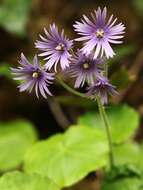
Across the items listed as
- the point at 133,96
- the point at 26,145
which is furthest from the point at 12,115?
the point at 133,96

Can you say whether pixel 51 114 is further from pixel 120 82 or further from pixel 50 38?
pixel 50 38

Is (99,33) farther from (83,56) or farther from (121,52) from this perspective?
(121,52)

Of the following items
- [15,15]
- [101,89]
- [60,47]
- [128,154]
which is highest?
[15,15]

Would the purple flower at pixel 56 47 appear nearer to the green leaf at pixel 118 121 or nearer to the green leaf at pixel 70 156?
the green leaf at pixel 70 156

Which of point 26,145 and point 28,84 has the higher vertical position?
point 28,84

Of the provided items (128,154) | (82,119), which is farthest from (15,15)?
(128,154)

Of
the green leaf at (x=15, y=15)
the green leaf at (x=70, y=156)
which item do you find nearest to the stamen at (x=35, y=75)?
the green leaf at (x=70, y=156)

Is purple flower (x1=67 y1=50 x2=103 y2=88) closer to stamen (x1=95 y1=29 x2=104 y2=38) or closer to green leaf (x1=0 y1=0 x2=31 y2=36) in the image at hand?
stamen (x1=95 y1=29 x2=104 y2=38)

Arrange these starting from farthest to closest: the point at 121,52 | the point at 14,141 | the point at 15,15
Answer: the point at 15,15, the point at 121,52, the point at 14,141
